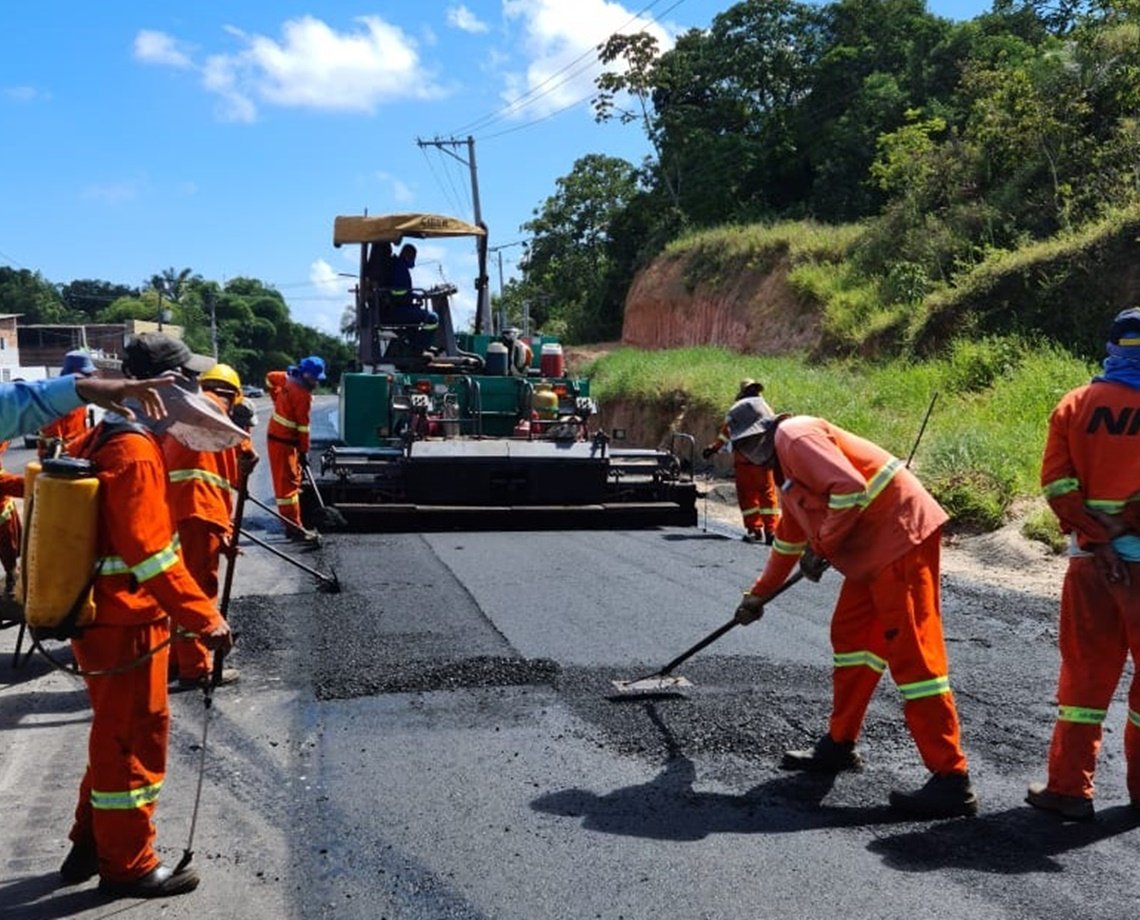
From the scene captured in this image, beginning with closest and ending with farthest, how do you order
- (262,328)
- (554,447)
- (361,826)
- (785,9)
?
(361,826) → (554,447) → (785,9) → (262,328)

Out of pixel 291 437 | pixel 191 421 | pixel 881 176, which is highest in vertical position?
pixel 881 176

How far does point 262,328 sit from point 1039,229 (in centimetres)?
6640

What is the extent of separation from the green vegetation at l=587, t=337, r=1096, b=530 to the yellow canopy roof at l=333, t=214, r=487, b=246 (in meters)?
5.10

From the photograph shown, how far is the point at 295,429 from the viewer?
9477 mm

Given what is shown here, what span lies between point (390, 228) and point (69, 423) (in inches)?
184

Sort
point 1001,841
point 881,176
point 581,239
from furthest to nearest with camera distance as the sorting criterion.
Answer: point 581,239, point 881,176, point 1001,841

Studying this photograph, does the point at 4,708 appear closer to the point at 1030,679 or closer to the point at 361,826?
the point at 361,826

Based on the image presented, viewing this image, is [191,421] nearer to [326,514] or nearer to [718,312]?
[326,514]

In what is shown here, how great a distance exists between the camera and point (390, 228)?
11094mm

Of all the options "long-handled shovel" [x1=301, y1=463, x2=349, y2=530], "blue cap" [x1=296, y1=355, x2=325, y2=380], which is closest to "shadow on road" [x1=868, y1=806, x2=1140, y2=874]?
"long-handled shovel" [x1=301, y1=463, x2=349, y2=530]

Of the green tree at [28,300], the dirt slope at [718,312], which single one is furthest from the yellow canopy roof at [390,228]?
the green tree at [28,300]

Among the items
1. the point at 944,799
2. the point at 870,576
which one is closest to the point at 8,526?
the point at 870,576

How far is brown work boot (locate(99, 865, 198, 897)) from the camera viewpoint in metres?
3.17

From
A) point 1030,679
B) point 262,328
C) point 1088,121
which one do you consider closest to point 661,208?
point 1088,121
